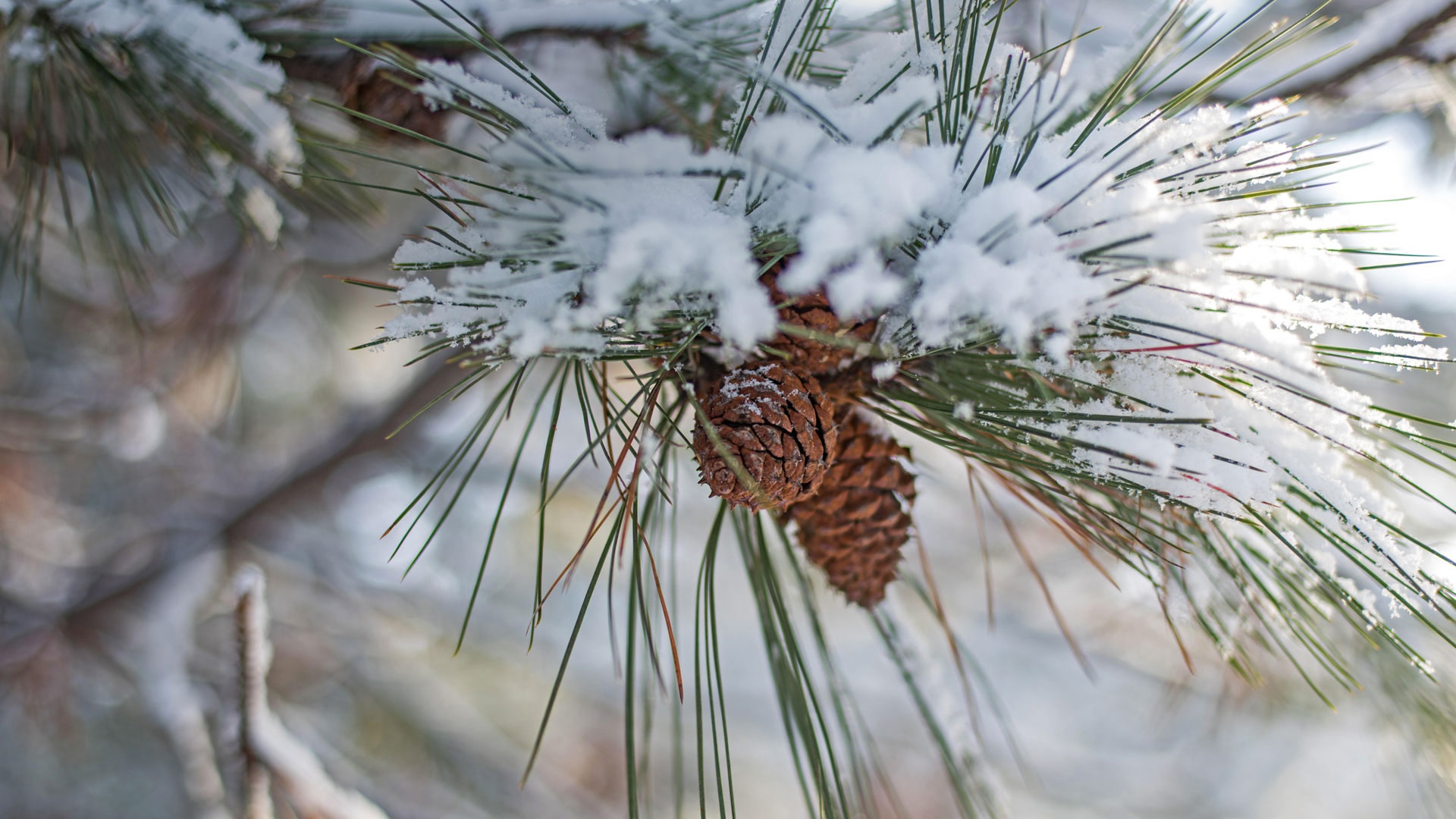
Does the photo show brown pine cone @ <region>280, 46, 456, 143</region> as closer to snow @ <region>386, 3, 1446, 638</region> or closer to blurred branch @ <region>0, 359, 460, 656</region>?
snow @ <region>386, 3, 1446, 638</region>

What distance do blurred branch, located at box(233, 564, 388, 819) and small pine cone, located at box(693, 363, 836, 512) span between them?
354mm

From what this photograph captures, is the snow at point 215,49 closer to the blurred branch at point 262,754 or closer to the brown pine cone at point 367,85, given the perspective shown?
the brown pine cone at point 367,85

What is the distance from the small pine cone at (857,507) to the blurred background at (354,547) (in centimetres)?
17

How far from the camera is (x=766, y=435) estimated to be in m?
0.33

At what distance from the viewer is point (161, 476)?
4.49 feet

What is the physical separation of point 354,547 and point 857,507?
152 cm

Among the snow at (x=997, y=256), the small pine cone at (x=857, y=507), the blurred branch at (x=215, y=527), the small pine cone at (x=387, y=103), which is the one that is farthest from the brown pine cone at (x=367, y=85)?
the blurred branch at (x=215, y=527)

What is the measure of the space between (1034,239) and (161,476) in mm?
1675

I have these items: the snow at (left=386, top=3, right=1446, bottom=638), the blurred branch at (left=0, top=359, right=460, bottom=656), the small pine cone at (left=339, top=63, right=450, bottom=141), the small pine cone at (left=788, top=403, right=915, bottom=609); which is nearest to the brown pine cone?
the small pine cone at (left=339, top=63, right=450, bottom=141)

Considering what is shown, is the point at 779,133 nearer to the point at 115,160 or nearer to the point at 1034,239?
the point at 1034,239

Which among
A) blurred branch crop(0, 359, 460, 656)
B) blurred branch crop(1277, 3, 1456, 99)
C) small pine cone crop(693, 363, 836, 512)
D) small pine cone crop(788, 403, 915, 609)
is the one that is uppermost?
blurred branch crop(1277, 3, 1456, 99)

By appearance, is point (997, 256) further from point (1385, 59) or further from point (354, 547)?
point (354, 547)

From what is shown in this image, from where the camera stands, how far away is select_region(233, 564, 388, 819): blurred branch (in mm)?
456

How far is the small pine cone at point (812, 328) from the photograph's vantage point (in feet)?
1.11
